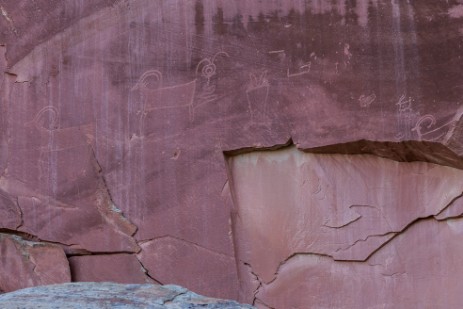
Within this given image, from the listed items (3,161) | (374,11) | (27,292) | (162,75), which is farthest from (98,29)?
(27,292)

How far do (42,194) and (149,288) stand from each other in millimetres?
1920

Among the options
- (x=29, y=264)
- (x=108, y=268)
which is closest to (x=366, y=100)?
(x=108, y=268)

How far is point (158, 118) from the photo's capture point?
14.4ft

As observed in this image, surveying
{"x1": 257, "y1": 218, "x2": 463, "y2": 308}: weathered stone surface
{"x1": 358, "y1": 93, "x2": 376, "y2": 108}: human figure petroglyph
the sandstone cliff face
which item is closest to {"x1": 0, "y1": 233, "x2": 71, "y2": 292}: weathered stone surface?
the sandstone cliff face

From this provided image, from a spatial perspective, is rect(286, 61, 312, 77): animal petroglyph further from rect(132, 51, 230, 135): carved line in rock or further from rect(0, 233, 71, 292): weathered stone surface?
rect(0, 233, 71, 292): weathered stone surface

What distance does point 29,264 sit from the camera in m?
4.50

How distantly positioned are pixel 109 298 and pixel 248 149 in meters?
1.84

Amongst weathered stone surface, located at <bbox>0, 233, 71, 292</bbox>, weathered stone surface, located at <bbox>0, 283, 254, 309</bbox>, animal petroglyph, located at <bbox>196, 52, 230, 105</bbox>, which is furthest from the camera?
weathered stone surface, located at <bbox>0, 233, 71, 292</bbox>

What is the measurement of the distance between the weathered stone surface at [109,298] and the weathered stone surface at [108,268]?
151 centimetres

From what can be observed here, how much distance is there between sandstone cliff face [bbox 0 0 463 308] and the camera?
4109 millimetres

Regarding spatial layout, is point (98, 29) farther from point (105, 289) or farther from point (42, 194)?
point (105, 289)

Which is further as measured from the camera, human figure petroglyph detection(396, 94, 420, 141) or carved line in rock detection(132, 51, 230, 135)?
A: carved line in rock detection(132, 51, 230, 135)

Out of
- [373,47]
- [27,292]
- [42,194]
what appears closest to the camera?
[27,292]

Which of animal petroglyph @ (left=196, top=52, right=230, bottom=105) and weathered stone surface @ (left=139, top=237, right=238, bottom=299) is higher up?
animal petroglyph @ (left=196, top=52, right=230, bottom=105)
